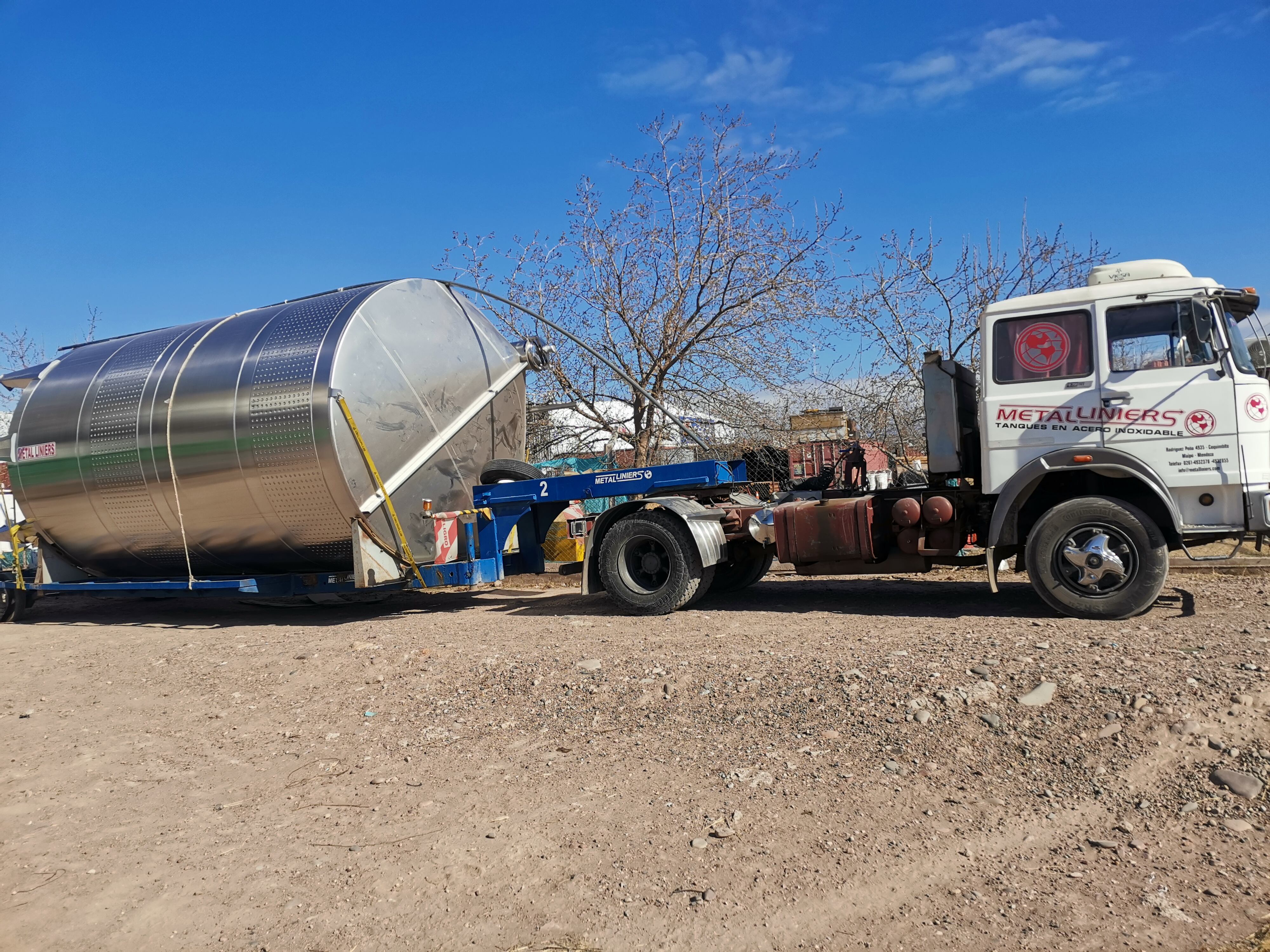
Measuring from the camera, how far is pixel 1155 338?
7.20 m

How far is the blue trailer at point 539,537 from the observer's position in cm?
909

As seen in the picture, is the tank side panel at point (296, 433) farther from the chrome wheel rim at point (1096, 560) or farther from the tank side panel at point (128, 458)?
the chrome wheel rim at point (1096, 560)

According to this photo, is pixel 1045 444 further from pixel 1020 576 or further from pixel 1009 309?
pixel 1020 576

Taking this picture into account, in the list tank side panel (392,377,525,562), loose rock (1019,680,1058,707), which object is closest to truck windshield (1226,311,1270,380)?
loose rock (1019,680,1058,707)

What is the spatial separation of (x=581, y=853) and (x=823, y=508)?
5.28 m

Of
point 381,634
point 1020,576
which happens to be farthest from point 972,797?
point 1020,576

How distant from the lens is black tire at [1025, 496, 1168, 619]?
6.99 metres

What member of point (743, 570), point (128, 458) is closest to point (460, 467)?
point (743, 570)

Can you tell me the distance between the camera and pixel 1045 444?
295 inches

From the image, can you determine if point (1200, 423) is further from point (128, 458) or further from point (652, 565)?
point (128, 458)

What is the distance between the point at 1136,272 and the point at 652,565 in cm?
507

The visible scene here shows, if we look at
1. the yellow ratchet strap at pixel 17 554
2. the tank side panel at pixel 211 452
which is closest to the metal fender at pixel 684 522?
the tank side panel at pixel 211 452

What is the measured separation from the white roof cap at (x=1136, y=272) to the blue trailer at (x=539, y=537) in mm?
3810

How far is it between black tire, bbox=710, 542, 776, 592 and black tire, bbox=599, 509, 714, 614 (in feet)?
2.62
